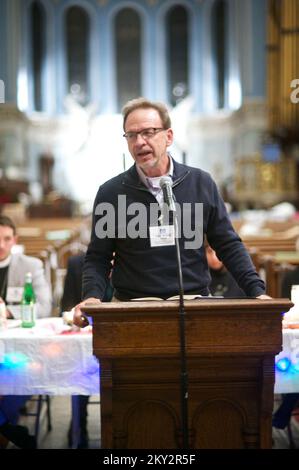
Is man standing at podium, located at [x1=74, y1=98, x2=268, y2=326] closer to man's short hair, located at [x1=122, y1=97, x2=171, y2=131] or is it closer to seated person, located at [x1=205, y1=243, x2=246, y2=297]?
man's short hair, located at [x1=122, y1=97, x2=171, y2=131]

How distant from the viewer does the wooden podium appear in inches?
82.4

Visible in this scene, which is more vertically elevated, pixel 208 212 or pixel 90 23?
pixel 90 23

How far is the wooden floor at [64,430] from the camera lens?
158 inches

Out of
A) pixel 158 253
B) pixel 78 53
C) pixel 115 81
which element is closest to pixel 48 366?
pixel 158 253

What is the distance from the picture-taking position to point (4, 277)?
174 inches

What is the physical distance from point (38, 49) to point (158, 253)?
869 inches

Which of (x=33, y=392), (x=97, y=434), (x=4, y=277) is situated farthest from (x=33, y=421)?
(x=33, y=392)

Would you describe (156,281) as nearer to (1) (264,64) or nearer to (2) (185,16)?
(1) (264,64)

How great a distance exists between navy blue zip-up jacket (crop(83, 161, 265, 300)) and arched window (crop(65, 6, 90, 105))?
21.8 metres

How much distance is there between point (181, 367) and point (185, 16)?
23.0 metres

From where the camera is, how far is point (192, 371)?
223cm

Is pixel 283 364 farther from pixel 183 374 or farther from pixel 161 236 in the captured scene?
pixel 183 374

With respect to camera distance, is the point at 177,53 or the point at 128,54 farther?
the point at 128,54

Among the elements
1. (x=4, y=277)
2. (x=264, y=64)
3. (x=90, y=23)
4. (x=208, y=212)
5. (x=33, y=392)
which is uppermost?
(x=90, y=23)
